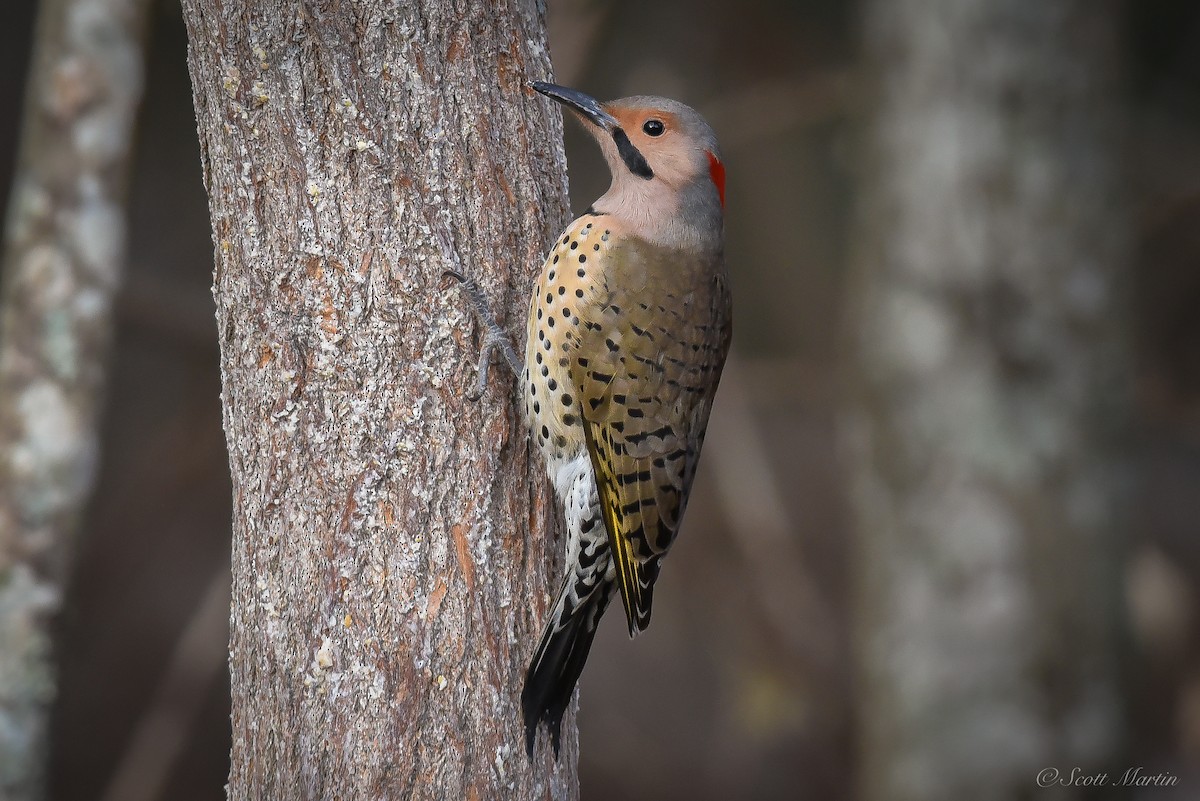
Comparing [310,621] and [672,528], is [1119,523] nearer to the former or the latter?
[672,528]

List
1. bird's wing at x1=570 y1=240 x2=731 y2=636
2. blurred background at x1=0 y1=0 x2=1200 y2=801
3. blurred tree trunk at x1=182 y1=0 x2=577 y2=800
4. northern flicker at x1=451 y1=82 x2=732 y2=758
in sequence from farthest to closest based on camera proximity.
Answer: blurred background at x1=0 y1=0 x2=1200 y2=801, bird's wing at x1=570 y1=240 x2=731 y2=636, northern flicker at x1=451 y1=82 x2=732 y2=758, blurred tree trunk at x1=182 y1=0 x2=577 y2=800

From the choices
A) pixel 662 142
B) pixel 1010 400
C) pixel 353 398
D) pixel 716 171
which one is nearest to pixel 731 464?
pixel 1010 400

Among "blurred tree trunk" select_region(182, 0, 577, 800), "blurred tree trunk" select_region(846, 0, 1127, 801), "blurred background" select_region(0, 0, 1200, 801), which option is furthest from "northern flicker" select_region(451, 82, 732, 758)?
"blurred background" select_region(0, 0, 1200, 801)

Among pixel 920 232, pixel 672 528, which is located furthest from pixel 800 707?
pixel 672 528

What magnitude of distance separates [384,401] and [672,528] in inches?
32.8

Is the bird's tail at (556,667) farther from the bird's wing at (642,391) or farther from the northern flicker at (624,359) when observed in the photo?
the bird's wing at (642,391)

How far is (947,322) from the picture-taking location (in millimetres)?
4492

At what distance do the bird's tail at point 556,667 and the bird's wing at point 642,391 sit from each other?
185 millimetres

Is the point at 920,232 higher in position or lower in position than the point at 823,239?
higher

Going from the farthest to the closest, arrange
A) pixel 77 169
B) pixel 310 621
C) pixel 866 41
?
1. pixel 866 41
2. pixel 77 169
3. pixel 310 621

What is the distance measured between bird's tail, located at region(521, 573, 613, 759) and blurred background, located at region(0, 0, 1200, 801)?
319 centimetres

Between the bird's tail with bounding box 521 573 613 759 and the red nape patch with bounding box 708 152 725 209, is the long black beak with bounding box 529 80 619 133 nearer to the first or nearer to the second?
the red nape patch with bounding box 708 152 725 209

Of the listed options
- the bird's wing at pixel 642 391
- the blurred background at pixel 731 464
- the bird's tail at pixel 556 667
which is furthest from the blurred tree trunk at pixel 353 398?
the blurred background at pixel 731 464

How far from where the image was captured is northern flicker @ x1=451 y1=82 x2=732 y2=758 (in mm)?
2570
